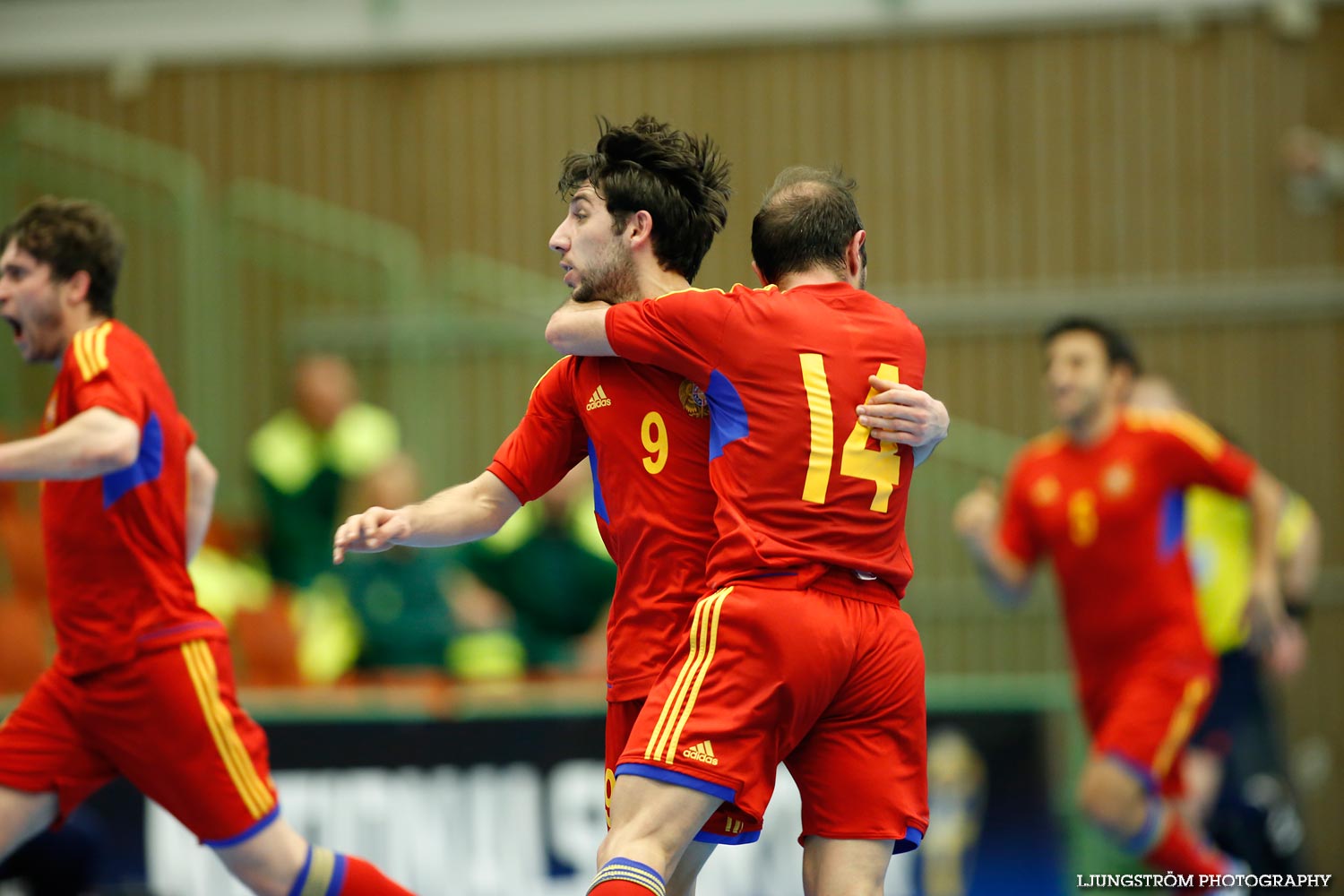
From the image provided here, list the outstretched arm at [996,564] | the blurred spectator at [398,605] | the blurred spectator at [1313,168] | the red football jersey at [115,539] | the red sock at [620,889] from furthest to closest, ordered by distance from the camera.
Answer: the blurred spectator at [1313,168], the blurred spectator at [398,605], the outstretched arm at [996,564], the red football jersey at [115,539], the red sock at [620,889]

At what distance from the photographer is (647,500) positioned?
4.28 metres

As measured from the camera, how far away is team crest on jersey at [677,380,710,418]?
4324 mm

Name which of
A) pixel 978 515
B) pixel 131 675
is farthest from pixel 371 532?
pixel 978 515

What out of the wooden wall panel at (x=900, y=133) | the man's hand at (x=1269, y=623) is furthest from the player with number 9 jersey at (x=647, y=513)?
the wooden wall panel at (x=900, y=133)

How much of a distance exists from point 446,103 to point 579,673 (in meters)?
5.37

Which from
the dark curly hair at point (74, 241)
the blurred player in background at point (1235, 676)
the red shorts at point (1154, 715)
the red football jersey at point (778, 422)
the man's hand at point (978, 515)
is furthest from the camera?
the blurred player in background at point (1235, 676)

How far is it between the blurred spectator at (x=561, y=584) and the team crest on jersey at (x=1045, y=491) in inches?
97.5

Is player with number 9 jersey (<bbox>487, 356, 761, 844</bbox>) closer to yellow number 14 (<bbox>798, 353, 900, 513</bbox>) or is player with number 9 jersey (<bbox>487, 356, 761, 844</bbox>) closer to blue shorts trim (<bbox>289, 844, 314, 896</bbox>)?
yellow number 14 (<bbox>798, 353, 900, 513</bbox>)

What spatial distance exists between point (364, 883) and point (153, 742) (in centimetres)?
78

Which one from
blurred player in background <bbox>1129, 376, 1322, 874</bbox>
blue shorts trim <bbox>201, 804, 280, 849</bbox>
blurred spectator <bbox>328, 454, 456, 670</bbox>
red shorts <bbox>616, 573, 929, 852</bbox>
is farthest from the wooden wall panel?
red shorts <bbox>616, 573, 929, 852</bbox>

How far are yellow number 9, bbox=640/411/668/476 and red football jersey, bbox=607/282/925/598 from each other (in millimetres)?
186

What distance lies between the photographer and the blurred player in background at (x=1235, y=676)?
8195mm

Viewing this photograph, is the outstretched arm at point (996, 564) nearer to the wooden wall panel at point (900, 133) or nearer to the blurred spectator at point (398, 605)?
the blurred spectator at point (398, 605)

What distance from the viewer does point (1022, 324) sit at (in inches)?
464
